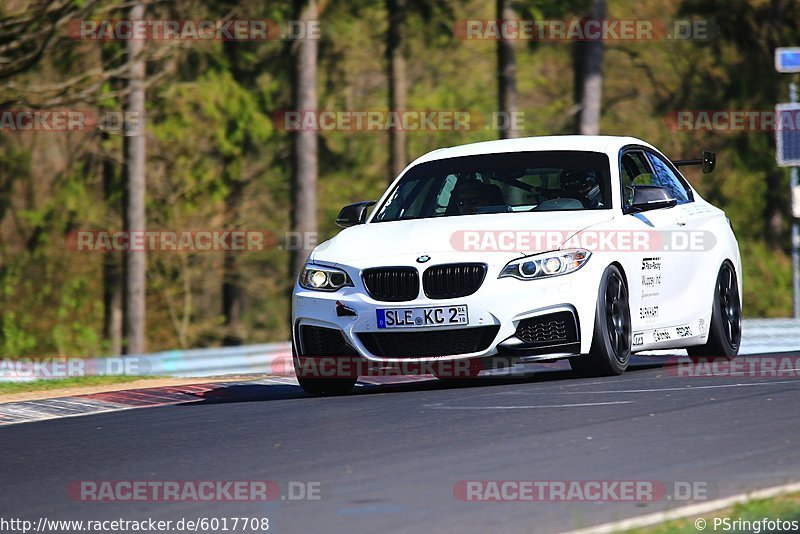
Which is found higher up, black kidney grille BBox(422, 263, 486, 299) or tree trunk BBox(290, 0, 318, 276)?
tree trunk BBox(290, 0, 318, 276)

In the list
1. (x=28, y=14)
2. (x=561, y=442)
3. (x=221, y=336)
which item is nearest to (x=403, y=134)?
(x=221, y=336)

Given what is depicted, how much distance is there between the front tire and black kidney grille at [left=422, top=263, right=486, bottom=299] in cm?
83

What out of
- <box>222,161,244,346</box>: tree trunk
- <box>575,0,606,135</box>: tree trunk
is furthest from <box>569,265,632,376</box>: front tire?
<box>222,161,244,346</box>: tree trunk

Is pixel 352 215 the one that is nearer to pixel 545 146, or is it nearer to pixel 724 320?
pixel 545 146

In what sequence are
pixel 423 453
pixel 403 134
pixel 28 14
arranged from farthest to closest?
pixel 403 134 < pixel 28 14 < pixel 423 453

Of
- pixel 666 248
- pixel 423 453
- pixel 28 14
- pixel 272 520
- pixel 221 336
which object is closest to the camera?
pixel 272 520

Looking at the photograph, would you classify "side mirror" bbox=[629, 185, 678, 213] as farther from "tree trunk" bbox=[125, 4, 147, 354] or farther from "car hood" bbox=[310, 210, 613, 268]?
"tree trunk" bbox=[125, 4, 147, 354]

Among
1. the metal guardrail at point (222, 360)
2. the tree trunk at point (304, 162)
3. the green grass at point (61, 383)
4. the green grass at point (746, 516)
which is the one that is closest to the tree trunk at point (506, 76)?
the tree trunk at point (304, 162)

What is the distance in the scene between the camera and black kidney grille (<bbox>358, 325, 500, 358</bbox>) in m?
10.0

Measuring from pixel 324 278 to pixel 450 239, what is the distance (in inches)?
35.3

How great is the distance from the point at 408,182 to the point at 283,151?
85.3 feet

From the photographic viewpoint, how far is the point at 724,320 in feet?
40.3

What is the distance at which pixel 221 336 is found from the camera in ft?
121

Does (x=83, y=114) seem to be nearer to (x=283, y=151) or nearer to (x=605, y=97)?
(x=283, y=151)
